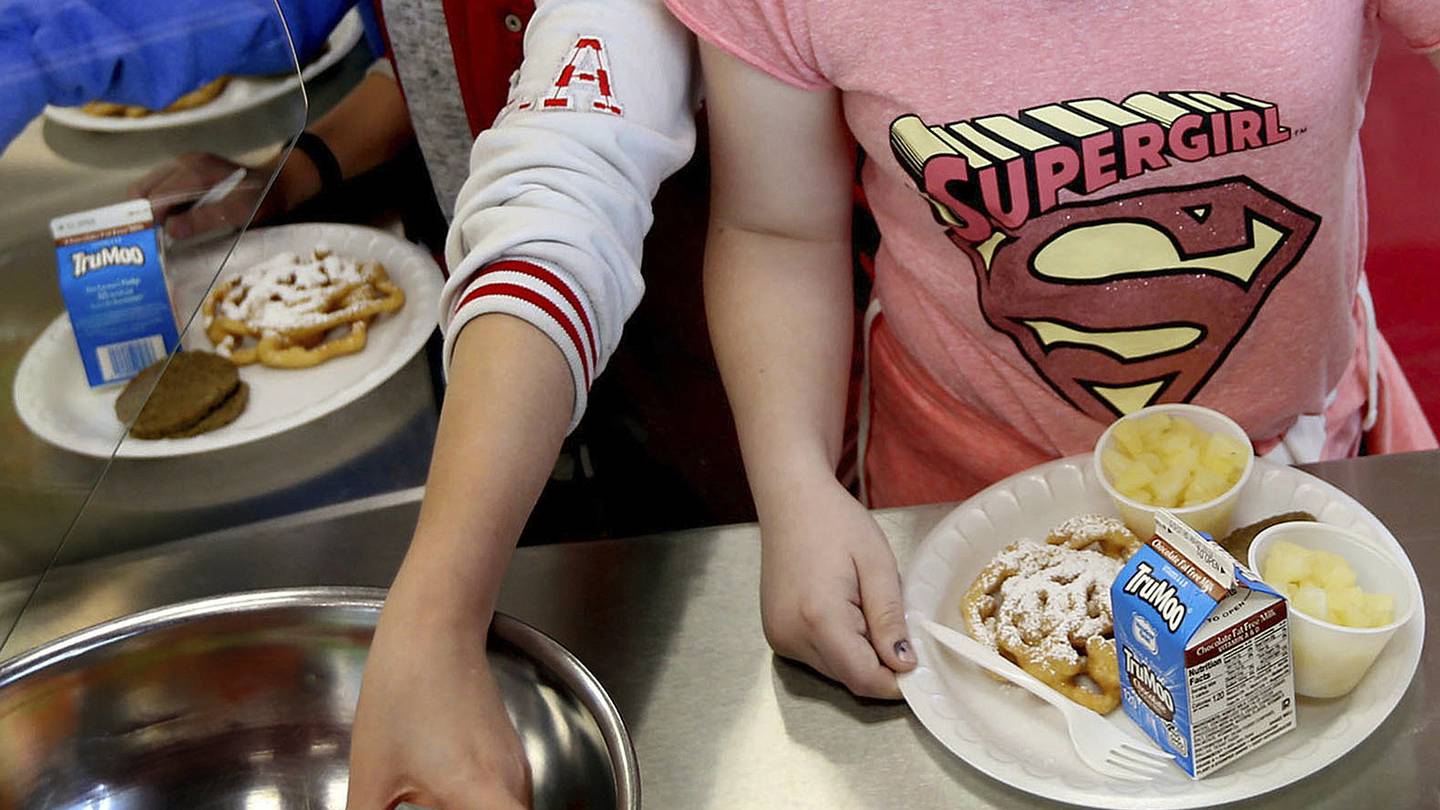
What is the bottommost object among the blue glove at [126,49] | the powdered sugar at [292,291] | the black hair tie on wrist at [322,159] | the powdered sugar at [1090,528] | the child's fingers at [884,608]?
the powdered sugar at [292,291]

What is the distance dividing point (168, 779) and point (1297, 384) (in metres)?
0.92

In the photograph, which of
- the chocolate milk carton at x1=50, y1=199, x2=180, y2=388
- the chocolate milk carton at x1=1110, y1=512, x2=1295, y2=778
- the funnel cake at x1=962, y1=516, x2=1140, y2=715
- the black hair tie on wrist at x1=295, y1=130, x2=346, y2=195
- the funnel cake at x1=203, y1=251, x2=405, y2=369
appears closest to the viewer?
the chocolate milk carton at x1=1110, y1=512, x2=1295, y2=778

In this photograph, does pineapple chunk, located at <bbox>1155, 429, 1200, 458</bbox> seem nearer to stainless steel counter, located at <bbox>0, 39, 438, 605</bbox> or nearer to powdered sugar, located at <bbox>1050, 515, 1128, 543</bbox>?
powdered sugar, located at <bbox>1050, 515, 1128, 543</bbox>

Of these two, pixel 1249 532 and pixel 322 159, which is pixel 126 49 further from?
pixel 1249 532

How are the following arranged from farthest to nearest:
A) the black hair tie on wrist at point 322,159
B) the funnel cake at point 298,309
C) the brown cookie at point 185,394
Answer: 1. the black hair tie on wrist at point 322,159
2. the funnel cake at point 298,309
3. the brown cookie at point 185,394

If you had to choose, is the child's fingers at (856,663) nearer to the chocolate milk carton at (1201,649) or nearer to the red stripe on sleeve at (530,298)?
the chocolate milk carton at (1201,649)

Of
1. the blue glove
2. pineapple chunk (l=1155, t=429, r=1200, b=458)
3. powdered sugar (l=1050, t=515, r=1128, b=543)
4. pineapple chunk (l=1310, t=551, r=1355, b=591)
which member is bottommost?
powdered sugar (l=1050, t=515, r=1128, b=543)

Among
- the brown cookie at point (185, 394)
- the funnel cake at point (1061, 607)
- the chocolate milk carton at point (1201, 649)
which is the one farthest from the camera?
the brown cookie at point (185, 394)

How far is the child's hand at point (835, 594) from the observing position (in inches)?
33.9

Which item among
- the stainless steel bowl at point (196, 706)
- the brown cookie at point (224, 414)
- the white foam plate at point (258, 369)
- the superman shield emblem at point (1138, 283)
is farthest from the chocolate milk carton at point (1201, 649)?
the brown cookie at point (224, 414)

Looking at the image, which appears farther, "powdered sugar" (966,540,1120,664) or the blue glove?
the blue glove

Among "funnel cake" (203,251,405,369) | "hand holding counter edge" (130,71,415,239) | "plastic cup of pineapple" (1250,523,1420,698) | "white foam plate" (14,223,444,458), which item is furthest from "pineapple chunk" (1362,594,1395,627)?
"hand holding counter edge" (130,71,415,239)

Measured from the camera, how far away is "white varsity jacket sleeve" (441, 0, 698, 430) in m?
0.92

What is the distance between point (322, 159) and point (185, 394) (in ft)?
1.43
